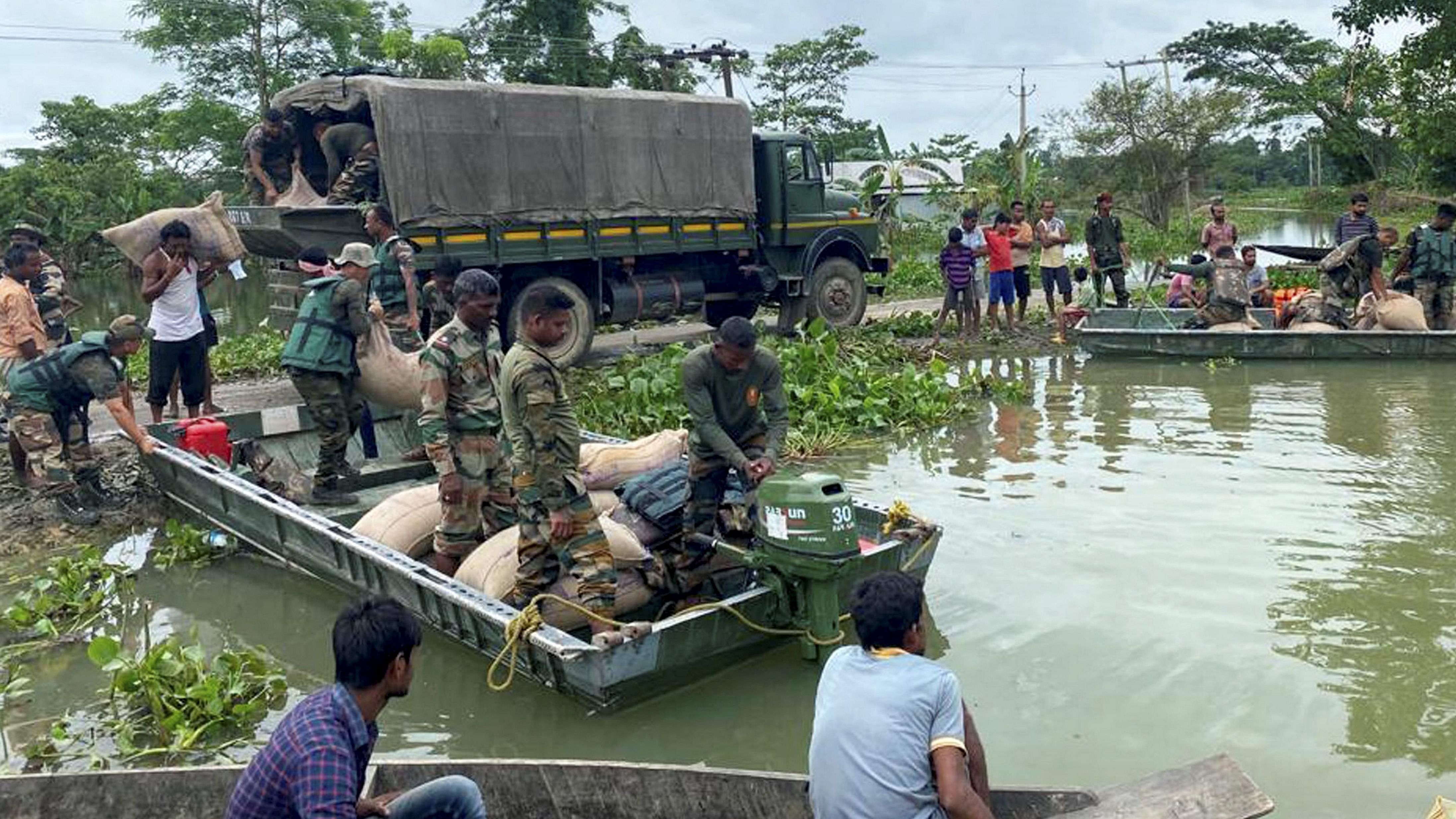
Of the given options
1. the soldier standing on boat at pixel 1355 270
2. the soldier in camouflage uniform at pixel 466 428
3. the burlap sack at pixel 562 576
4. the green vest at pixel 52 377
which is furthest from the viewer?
the soldier standing on boat at pixel 1355 270

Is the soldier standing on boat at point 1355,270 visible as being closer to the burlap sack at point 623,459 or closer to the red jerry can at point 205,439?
the burlap sack at point 623,459

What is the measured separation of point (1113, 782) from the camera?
4.42 metres

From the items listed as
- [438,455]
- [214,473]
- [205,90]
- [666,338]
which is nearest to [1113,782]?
[438,455]

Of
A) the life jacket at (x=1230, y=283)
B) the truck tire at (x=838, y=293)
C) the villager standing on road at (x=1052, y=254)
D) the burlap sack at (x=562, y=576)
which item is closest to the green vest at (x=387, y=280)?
the burlap sack at (x=562, y=576)

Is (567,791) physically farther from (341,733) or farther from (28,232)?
(28,232)

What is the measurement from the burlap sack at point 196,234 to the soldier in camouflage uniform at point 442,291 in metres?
1.59

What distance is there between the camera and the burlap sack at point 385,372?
7625mm

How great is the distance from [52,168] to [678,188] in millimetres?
25960

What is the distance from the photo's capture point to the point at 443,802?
3270 mm

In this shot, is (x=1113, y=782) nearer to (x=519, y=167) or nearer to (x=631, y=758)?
(x=631, y=758)

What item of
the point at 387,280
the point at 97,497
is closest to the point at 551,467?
the point at 387,280

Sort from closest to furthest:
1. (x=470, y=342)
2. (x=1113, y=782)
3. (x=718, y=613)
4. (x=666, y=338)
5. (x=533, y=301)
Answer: (x=1113, y=782)
(x=533, y=301)
(x=718, y=613)
(x=470, y=342)
(x=666, y=338)

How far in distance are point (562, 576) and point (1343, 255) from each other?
1057 cm

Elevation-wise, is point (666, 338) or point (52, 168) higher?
point (52, 168)
